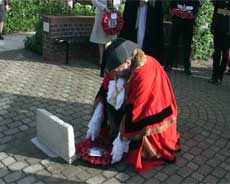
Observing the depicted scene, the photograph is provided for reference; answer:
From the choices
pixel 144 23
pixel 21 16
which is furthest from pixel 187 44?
pixel 21 16

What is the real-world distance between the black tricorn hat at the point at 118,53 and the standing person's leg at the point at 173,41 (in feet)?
12.5

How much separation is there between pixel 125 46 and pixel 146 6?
3.77m

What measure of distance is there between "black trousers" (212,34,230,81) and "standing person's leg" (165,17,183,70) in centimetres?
86

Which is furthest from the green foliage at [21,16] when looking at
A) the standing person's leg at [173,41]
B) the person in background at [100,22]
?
the standing person's leg at [173,41]

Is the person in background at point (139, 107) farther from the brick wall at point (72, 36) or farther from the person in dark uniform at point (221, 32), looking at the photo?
the brick wall at point (72, 36)

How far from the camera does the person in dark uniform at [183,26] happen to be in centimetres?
746

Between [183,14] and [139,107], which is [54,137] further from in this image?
[183,14]

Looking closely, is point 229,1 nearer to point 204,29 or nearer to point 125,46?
point 204,29

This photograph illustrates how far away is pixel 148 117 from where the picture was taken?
4066mm

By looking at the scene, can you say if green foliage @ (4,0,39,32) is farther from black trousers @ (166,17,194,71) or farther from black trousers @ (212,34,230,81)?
black trousers @ (212,34,230,81)

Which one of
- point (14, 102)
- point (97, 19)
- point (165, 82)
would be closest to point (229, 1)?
point (97, 19)

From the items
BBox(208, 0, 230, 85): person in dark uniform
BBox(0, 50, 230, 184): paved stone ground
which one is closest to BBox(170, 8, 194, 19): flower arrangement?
BBox(208, 0, 230, 85): person in dark uniform

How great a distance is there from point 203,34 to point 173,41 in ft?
3.88

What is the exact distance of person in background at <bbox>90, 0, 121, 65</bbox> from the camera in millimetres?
7520
